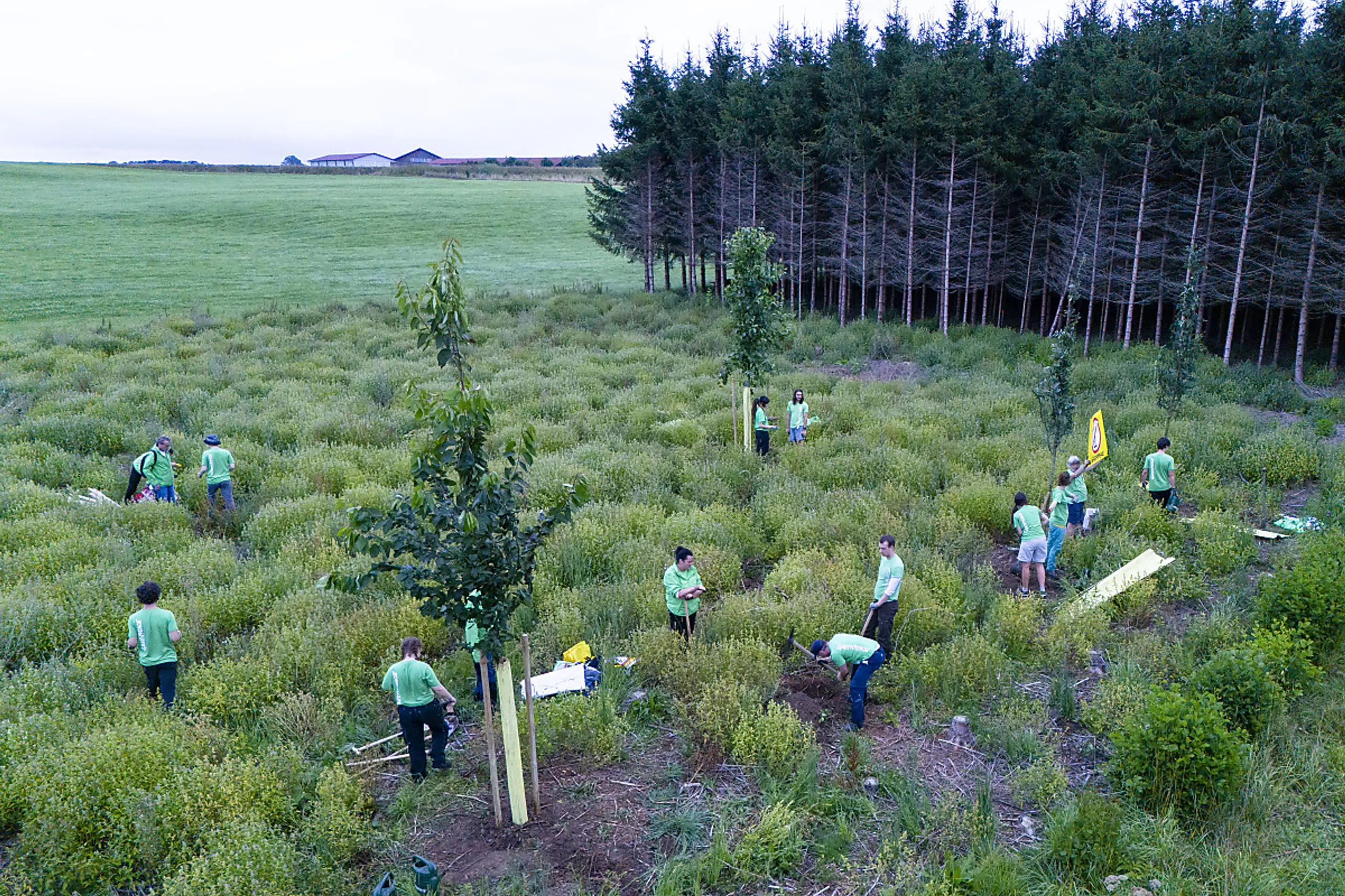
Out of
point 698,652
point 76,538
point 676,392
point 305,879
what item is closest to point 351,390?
point 676,392

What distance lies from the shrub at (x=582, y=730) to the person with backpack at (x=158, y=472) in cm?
885

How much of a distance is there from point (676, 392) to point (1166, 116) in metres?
15.8

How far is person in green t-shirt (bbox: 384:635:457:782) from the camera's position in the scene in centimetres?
699

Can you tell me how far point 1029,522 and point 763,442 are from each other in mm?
6656

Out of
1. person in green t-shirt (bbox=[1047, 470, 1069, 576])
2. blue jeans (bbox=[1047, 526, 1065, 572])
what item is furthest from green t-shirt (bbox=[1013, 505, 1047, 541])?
blue jeans (bbox=[1047, 526, 1065, 572])

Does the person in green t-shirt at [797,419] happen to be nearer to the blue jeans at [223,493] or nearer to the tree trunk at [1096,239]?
the blue jeans at [223,493]

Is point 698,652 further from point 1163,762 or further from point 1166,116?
point 1166,116

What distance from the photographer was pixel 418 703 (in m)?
7.02

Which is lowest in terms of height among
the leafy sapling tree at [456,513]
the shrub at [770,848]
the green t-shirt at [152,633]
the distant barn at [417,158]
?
the shrub at [770,848]

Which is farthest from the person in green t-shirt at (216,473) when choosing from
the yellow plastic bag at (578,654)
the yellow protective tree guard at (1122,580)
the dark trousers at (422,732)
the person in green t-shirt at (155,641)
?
the yellow protective tree guard at (1122,580)

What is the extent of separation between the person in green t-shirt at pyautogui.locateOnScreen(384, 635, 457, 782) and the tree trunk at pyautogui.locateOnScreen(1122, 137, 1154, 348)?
23559 mm

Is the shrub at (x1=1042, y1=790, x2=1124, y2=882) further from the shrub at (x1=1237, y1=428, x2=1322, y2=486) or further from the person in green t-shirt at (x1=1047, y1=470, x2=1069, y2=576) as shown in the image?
the shrub at (x1=1237, y1=428, x2=1322, y2=486)

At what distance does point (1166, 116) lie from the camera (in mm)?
22938

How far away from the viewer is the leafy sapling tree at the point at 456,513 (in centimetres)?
579
